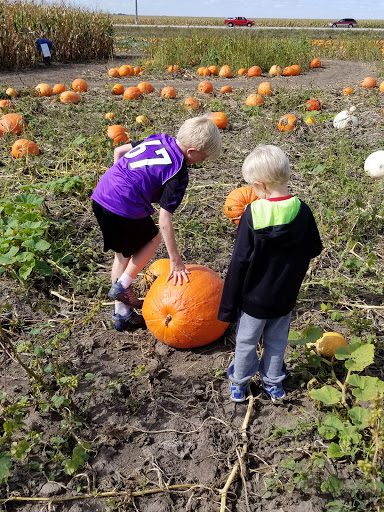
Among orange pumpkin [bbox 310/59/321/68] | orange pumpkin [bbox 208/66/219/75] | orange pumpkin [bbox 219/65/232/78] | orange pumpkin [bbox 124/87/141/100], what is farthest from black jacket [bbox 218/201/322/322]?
orange pumpkin [bbox 310/59/321/68]

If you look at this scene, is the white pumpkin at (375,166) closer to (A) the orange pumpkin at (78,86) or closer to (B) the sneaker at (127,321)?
(B) the sneaker at (127,321)

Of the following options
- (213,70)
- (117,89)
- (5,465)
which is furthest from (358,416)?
(213,70)

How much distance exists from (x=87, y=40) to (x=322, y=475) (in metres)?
16.2

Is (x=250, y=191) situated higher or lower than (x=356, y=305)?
higher

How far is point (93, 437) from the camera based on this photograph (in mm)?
2307

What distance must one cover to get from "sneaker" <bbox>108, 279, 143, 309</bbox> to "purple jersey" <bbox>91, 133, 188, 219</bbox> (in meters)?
0.51

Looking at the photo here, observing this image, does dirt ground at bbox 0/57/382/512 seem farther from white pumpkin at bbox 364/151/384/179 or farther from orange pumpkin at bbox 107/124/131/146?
orange pumpkin at bbox 107/124/131/146

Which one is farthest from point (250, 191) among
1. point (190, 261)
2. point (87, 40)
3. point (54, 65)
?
point (87, 40)

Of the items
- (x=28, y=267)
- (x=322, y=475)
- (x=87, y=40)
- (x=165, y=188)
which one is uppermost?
(x=87, y=40)

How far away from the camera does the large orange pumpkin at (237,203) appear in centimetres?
421

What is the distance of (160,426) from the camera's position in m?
2.39

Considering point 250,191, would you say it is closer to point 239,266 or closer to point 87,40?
point 239,266

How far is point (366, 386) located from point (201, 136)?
1605mm

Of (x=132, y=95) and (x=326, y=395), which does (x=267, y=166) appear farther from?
(x=132, y=95)
